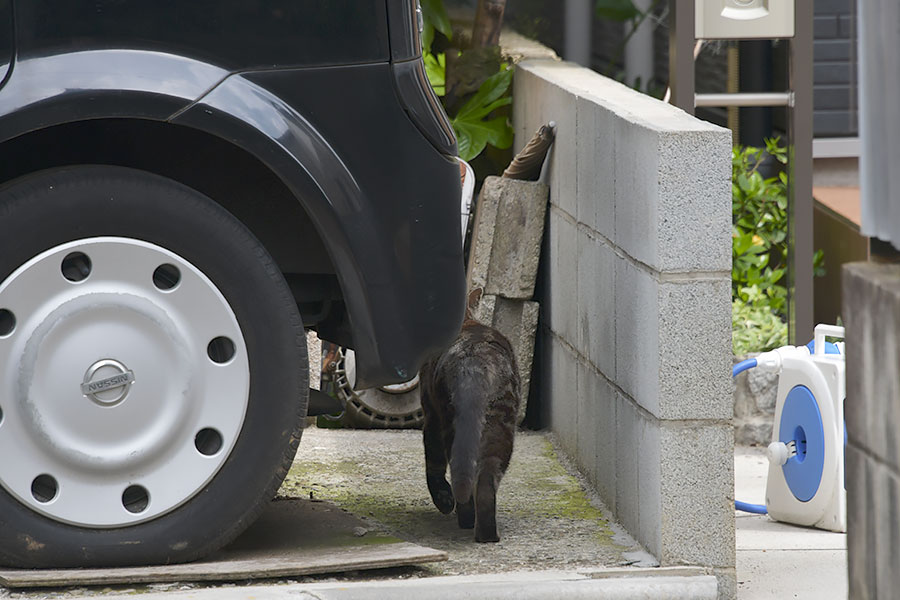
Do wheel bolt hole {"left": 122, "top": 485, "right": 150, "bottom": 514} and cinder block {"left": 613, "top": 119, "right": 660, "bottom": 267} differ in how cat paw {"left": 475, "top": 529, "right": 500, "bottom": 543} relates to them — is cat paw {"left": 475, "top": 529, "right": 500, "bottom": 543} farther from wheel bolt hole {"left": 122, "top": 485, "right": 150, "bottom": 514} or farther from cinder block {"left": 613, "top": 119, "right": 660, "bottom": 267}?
wheel bolt hole {"left": 122, "top": 485, "right": 150, "bottom": 514}

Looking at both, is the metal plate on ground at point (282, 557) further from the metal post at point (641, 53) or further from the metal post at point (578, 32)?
the metal post at point (578, 32)

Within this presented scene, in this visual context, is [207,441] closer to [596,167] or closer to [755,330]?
[596,167]

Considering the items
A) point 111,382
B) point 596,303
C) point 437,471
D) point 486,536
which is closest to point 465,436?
point 486,536

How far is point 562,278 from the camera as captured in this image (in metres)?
5.73

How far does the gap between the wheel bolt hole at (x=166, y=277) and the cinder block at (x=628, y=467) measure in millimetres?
1526

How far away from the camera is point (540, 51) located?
26.0ft

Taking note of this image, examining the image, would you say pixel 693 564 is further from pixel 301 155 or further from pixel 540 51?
pixel 540 51

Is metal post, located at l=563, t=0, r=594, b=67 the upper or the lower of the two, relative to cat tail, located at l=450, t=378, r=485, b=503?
upper

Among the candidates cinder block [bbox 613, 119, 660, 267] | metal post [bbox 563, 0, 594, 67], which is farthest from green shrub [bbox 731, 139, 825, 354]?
metal post [bbox 563, 0, 594, 67]

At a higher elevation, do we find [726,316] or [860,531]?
[726,316]

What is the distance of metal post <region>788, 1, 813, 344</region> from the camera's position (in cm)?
637

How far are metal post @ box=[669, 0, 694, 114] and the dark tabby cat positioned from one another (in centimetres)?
215

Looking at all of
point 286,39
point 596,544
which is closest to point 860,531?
point 596,544

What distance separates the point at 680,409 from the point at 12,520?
193cm
